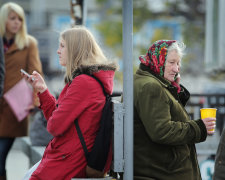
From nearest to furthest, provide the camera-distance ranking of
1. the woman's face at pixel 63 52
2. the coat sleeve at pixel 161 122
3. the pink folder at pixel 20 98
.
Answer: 1. the coat sleeve at pixel 161 122
2. the woman's face at pixel 63 52
3. the pink folder at pixel 20 98

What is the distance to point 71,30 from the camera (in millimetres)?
3871

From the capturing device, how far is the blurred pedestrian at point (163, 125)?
11.5 feet

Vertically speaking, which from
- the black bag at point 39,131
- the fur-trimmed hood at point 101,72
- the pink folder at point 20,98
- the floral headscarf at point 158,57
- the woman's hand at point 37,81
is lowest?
the black bag at point 39,131

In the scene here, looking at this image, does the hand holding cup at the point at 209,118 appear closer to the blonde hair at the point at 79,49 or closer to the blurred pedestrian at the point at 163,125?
the blurred pedestrian at the point at 163,125

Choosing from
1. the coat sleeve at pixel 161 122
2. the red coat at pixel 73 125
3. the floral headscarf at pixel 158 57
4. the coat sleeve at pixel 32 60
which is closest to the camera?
the coat sleeve at pixel 161 122

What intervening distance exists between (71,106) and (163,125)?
586mm

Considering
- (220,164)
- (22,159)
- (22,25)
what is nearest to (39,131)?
(22,25)

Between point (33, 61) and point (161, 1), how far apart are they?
62.8 ft

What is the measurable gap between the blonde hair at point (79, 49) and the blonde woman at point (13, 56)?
233 centimetres

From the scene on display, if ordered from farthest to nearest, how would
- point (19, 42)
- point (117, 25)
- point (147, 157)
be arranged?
1. point (117, 25)
2. point (19, 42)
3. point (147, 157)

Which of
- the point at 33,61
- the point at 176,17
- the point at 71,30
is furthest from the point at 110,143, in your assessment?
the point at 176,17

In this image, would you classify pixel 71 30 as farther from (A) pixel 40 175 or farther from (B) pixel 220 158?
(B) pixel 220 158

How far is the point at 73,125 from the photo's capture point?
3635mm

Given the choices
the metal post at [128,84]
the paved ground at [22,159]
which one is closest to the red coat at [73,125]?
the metal post at [128,84]
